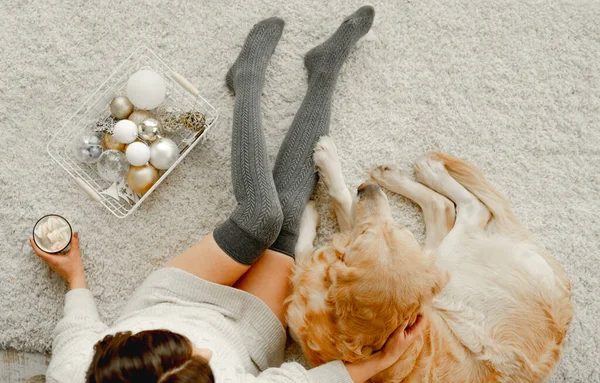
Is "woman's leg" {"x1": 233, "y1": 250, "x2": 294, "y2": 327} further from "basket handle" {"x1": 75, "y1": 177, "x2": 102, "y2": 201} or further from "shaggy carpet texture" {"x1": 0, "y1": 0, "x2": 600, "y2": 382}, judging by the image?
"basket handle" {"x1": 75, "y1": 177, "x2": 102, "y2": 201}

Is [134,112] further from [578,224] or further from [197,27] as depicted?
[578,224]

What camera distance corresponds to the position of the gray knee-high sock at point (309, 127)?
1.61m

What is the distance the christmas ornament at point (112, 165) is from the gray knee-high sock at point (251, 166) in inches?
14.1

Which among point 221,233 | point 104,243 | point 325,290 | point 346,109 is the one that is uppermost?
point 346,109

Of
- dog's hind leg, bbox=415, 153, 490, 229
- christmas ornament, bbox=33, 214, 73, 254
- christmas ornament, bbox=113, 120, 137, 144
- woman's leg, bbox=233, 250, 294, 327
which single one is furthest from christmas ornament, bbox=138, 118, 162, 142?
dog's hind leg, bbox=415, 153, 490, 229

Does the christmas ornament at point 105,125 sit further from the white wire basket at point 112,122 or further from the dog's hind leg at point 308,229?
the dog's hind leg at point 308,229

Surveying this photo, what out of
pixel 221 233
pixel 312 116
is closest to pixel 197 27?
pixel 312 116

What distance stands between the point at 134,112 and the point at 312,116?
59cm

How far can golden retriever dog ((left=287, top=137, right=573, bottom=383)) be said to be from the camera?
1200 mm

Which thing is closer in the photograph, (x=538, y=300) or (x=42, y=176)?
(x=538, y=300)

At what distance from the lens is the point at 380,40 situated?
189 centimetres

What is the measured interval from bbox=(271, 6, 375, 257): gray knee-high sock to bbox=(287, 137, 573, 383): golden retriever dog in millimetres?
53

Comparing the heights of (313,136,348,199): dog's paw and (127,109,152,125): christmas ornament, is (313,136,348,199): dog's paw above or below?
above

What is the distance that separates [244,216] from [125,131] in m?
0.47
